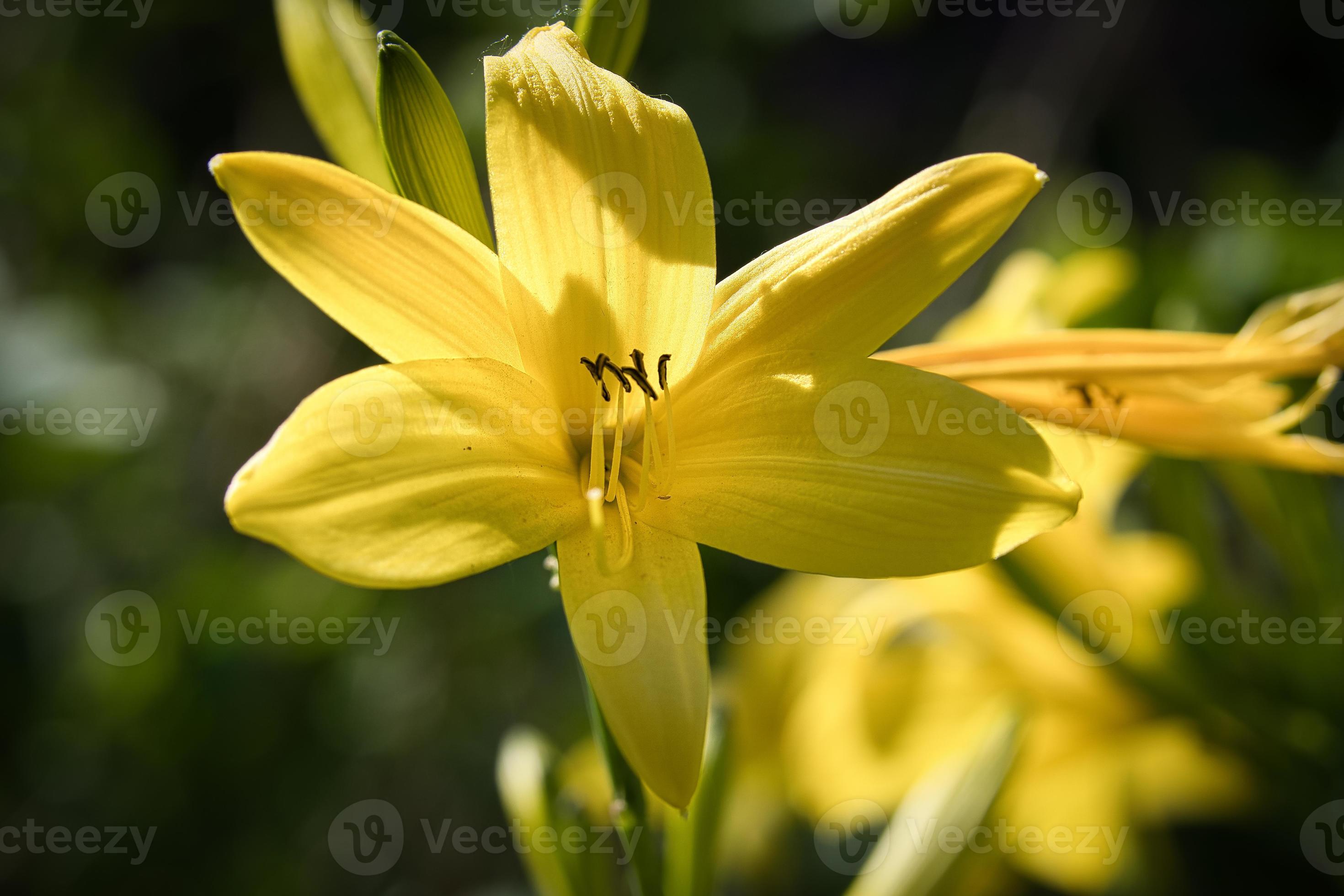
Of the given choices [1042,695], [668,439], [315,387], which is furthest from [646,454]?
[315,387]

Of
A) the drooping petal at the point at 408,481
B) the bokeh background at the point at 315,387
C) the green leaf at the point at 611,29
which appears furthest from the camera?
the bokeh background at the point at 315,387

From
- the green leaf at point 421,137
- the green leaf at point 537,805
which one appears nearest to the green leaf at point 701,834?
the green leaf at point 537,805

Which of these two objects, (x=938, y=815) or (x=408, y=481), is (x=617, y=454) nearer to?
(x=408, y=481)

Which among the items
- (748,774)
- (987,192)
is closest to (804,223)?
(748,774)

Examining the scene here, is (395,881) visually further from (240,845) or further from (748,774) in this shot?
Answer: (748,774)

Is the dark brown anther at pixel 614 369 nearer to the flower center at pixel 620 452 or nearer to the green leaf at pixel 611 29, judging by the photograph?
the flower center at pixel 620 452

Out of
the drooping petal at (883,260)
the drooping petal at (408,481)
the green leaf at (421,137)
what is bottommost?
the drooping petal at (408,481)
